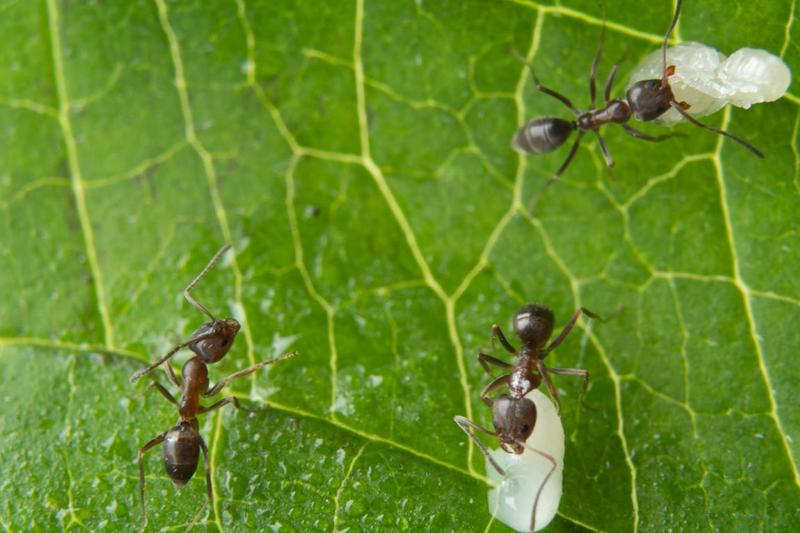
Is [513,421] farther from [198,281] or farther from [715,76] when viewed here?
[715,76]

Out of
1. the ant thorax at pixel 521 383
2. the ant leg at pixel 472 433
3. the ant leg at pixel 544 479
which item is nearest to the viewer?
the ant leg at pixel 544 479

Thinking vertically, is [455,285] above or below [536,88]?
below

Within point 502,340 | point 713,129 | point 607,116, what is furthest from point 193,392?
point 713,129

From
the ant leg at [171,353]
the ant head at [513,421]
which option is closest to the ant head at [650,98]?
the ant head at [513,421]

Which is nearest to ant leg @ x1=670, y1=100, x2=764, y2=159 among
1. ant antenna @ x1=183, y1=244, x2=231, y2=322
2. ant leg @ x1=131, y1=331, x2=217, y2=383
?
ant antenna @ x1=183, y1=244, x2=231, y2=322

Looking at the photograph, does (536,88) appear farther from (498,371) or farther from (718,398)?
(718,398)

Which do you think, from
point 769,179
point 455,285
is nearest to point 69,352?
Result: point 455,285

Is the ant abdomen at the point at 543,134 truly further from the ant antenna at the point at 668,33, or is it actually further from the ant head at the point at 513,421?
the ant head at the point at 513,421
